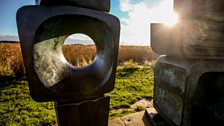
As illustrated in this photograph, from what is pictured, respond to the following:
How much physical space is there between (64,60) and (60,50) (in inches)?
3.4

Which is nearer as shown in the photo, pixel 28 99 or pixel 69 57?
pixel 28 99

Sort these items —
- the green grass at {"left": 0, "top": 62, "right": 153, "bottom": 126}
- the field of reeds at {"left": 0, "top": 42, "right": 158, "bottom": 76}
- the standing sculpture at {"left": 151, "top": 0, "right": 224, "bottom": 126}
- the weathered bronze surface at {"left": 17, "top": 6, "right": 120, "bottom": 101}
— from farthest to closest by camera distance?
the field of reeds at {"left": 0, "top": 42, "right": 158, "bottom": 76}, the green grass at {"left": 0, "top": 62, "right": 153, "bottom": 126}, the standing sculpture at {"left": 151, "top": 0, "right": 224, "bottom": 126}, the weathered bronze surface at {"left": 17, "top": 6, "right": 120, "bottom": 101}

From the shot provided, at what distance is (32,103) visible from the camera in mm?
2797

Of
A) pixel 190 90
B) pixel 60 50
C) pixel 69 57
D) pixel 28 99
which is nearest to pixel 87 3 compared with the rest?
pixel 60 50

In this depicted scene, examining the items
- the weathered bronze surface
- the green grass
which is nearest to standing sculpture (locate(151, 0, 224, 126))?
the weathered bronze surface

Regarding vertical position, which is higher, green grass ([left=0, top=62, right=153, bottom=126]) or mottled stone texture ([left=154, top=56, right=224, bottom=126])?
mottled stone texture ([left=154, top=56, right=224, bottom=126])

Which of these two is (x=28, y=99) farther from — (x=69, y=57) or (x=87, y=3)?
(x=69, y=57)

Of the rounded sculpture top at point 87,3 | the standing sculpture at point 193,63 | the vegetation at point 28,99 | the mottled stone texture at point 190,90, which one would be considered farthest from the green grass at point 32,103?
the rounded sculpture top at point 87,3

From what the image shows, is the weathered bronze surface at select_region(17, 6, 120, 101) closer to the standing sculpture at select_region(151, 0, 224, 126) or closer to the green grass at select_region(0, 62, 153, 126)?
the standing sculpture at select_region(151, 0, 224, 126)

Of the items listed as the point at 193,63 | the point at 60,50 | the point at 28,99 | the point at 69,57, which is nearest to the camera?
the point at 193,63

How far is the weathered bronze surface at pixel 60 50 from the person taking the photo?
2.76 feet

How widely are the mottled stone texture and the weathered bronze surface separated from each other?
50cm

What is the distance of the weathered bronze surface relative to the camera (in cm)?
84

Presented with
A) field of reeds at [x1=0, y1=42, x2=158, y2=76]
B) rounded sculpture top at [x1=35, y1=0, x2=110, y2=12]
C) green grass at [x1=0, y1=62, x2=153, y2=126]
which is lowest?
green grass at [x1=0, y1=62, x2=153, y2=126]
